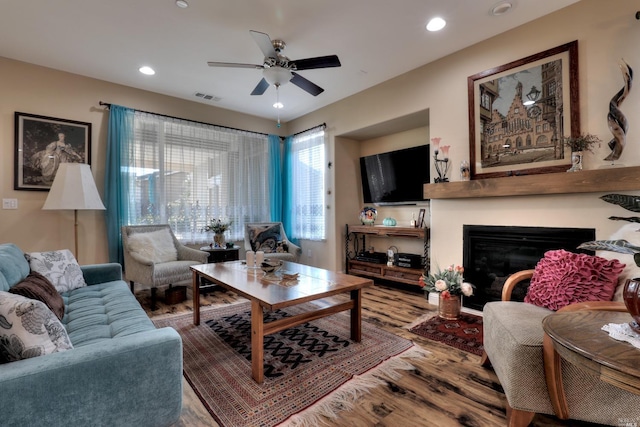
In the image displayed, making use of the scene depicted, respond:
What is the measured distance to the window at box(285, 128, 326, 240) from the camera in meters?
4.96

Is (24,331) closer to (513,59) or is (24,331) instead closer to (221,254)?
(221,254)

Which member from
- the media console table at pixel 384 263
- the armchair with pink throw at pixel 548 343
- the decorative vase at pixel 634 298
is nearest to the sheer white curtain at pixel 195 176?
the media console table at pixel 384 263

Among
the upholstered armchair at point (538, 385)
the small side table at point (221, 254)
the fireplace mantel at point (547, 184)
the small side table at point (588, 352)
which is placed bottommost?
the upholstered armchair at point (538, 385)

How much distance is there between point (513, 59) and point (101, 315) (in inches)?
161

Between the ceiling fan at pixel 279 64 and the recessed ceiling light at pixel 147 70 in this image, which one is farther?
the recessed ceiling light at pixel 147 70

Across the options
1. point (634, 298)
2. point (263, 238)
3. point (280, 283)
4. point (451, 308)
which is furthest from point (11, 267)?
point (451, 308)

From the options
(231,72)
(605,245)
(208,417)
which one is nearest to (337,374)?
(208,417)

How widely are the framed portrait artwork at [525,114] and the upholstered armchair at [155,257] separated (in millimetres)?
3551

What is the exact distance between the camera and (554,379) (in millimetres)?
1318

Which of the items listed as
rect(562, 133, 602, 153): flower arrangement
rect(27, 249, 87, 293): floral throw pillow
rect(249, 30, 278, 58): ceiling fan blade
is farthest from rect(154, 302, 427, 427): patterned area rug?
rect(249, 30, 278, 58): ceiling fan blade

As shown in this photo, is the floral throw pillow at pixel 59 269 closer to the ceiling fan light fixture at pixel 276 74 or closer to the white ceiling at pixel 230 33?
the white ceiling at pixel 230 33

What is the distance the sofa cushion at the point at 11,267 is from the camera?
→ 1.74m

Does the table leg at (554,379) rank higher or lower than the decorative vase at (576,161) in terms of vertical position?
lower

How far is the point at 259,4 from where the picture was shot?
2.46m
